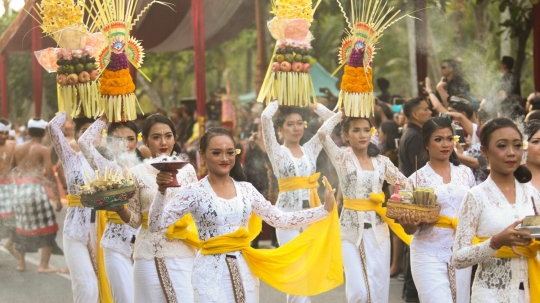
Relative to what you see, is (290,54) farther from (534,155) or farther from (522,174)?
(522,174)

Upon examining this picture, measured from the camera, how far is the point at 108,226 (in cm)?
813

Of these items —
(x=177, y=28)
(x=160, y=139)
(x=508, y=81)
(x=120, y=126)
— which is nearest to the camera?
(x=160, y=139)

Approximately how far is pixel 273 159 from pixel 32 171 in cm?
486

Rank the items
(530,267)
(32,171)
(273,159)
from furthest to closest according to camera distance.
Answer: (32,171), (273,159), (530,267)

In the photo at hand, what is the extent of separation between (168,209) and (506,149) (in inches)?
85.5

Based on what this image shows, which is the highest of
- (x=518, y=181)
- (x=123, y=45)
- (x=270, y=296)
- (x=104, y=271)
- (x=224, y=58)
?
(x=224, y=58)

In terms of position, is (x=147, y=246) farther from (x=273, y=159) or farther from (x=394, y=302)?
(x=394, y=302)

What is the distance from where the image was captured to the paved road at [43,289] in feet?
36.3

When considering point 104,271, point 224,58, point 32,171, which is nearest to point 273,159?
point 104,271

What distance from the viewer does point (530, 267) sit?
566cm

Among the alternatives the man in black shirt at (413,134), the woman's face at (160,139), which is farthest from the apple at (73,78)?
the man in black shirt at (413,134)

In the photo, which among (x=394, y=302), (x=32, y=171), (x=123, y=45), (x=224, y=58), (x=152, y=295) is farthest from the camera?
(x=224, y=58)

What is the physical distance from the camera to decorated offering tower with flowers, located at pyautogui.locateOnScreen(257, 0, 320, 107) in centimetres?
891

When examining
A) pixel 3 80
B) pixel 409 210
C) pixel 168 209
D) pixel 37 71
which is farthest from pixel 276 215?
pixel 3 80
